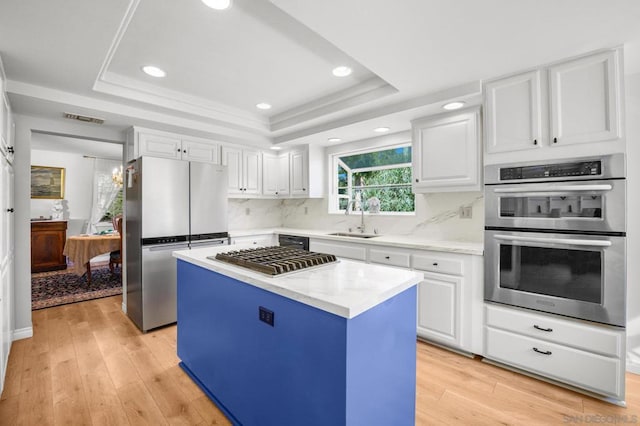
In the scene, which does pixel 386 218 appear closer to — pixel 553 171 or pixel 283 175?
pixel 283 175

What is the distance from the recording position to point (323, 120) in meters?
3.32

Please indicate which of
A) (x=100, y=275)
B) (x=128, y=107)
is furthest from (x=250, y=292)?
(x=100, y=275)

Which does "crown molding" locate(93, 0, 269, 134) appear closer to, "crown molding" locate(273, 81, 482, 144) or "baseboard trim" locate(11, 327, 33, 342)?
"crown molding" locate(273, 81, 482, 144)

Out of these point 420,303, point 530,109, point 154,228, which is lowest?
point 420,303

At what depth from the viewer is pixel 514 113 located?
7.23ft

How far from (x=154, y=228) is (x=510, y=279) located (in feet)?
10.4

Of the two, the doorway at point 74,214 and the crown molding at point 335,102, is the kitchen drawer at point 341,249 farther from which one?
the doorway at point 74,214

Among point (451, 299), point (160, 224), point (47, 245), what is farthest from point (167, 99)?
point (47, 245)

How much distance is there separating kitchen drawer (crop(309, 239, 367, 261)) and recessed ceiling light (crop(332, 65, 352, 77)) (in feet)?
5.45

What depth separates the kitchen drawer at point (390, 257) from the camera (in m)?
2.80

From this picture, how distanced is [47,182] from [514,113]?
315 inches

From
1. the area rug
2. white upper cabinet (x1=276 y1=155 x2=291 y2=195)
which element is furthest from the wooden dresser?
white upper cabinet (x1=276 y1=155 x2=291 y2=195)

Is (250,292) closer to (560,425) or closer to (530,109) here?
(560,425)

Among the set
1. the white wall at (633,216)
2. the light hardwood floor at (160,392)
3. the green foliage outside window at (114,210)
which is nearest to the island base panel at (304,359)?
the light hardwood floor at (160,392)
